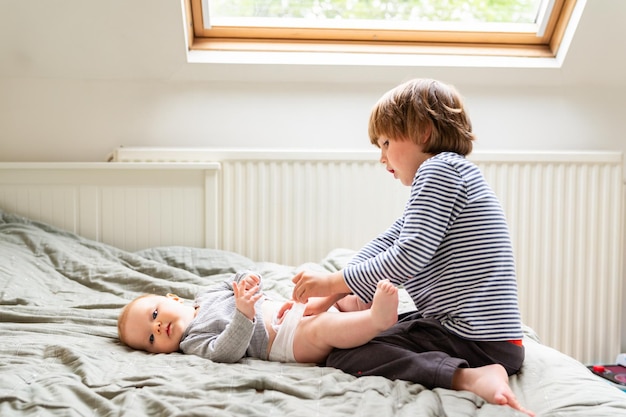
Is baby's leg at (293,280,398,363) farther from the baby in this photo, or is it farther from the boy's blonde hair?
the boy's blonde hair

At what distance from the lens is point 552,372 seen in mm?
1193

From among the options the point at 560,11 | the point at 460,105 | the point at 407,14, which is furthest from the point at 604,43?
the point at 460,105

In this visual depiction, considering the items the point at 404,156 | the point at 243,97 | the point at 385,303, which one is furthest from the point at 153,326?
the point at 243,97

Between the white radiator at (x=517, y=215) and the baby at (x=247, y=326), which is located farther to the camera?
the white radiator at (x=517, y=215)

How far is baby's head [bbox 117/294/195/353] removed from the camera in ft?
4.67

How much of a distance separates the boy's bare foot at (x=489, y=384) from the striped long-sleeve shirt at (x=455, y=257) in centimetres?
9

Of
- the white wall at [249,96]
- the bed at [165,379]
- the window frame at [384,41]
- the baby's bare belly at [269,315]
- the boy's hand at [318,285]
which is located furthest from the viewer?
the window frame at [384,41]

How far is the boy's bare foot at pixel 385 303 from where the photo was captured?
1162 millimetres

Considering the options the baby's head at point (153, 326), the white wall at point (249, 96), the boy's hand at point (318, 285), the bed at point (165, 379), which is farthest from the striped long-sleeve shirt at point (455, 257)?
the white wall at point (249, 96)

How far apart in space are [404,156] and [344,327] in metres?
0.38

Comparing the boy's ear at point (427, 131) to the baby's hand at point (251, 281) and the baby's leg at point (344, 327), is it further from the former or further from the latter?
the baby's hand at point (251, 281)

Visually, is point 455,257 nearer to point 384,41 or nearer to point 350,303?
point 350,303

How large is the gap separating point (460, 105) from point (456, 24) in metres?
1.34

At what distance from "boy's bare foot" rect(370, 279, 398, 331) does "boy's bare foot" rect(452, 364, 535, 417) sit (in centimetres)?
15
